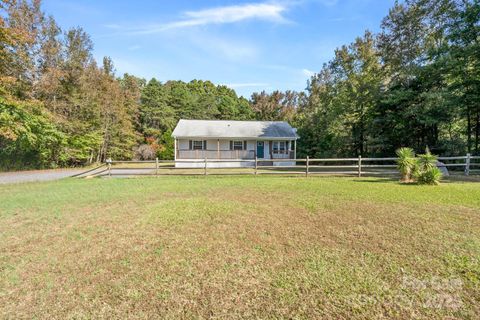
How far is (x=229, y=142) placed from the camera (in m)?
22.7

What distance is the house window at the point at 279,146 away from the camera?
76.2 feet

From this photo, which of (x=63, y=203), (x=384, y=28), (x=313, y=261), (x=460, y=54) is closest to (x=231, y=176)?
(x=63, y=203)

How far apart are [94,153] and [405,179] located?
27.3 m

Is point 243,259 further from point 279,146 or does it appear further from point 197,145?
point 279,146

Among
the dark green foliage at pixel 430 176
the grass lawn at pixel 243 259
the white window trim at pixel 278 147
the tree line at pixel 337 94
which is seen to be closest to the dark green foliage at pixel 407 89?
the tree line at pixel 337 94

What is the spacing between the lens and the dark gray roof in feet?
71.1

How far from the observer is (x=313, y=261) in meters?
3.72

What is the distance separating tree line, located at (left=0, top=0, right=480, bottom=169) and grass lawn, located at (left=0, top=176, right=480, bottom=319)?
12543 millimetres

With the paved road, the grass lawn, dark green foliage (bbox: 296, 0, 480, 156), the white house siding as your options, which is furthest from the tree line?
the grass lawn

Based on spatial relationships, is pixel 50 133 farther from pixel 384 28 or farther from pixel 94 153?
pixel 384 28

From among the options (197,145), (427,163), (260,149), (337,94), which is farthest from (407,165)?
(337,94)

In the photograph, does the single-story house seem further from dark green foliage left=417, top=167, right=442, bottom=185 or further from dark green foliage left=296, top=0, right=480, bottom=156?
dark green foliage left=417, top=167, right=442, bottom=185

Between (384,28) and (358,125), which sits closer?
(384,28)

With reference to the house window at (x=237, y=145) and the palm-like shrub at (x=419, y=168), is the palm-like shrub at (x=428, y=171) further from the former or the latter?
the house window at (x=237, y=145)
